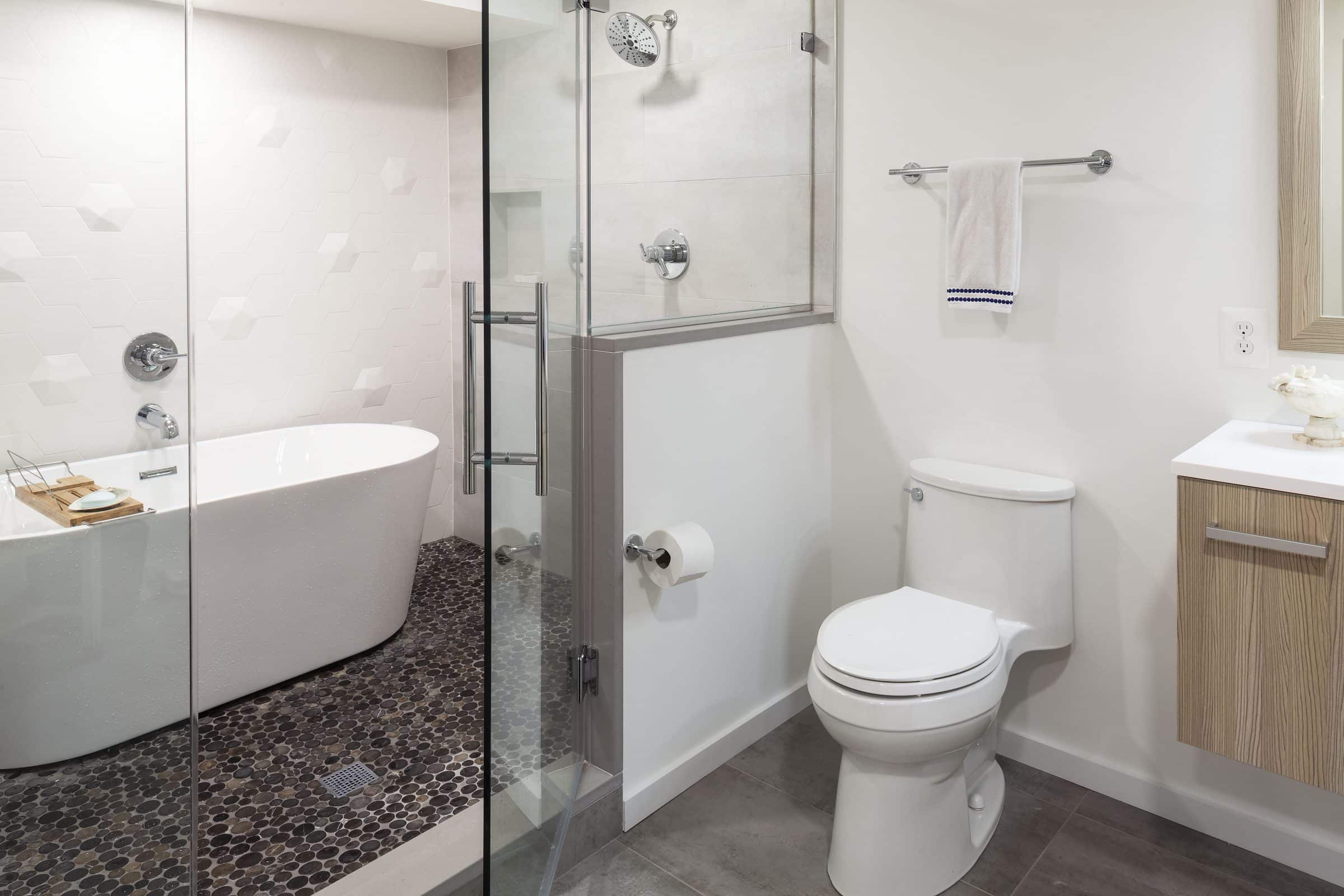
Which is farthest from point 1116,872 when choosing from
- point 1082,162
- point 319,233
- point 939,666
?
point 319,233

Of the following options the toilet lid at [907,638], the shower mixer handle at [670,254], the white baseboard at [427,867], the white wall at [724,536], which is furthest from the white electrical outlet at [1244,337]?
the white baseboard at [427,867]

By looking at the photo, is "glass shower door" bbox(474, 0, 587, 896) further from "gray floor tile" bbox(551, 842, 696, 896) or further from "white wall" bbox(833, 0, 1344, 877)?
"white wall" bbox(833, 0, 1344, 877)

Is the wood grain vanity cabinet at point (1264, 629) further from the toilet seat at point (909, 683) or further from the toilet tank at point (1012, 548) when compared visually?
the toilet tank at point (1012, 548)

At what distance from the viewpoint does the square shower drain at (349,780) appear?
2258mm

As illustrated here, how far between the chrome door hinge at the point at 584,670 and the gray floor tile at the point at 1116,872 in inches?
39.3

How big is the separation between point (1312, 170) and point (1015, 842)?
5.10ft

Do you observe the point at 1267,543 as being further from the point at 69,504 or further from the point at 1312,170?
the point at 69,504

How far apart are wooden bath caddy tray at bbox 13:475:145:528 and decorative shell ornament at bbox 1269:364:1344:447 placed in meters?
1.97

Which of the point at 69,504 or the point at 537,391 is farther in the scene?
the point at 537,391

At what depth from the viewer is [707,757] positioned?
2373mm

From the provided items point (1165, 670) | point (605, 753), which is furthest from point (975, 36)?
point (605, 753)

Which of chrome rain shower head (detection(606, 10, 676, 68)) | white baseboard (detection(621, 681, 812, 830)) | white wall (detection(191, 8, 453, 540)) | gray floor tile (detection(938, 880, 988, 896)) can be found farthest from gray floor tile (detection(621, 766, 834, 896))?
white wall (detection(191, 8, 453, 540))

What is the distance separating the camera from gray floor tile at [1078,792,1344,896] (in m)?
1.94

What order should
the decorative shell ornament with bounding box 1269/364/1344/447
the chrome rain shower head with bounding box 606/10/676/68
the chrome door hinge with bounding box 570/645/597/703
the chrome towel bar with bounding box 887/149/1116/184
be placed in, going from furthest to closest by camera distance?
the chrome rain shower head with bounding box 606/10/676/68, the chrome towel bar with bounding box 887/149/1116/184, the chrome door hinge with bounding box 570/645/597/703, the decorative shell ornament with bounding box 1269/364/1344/447
